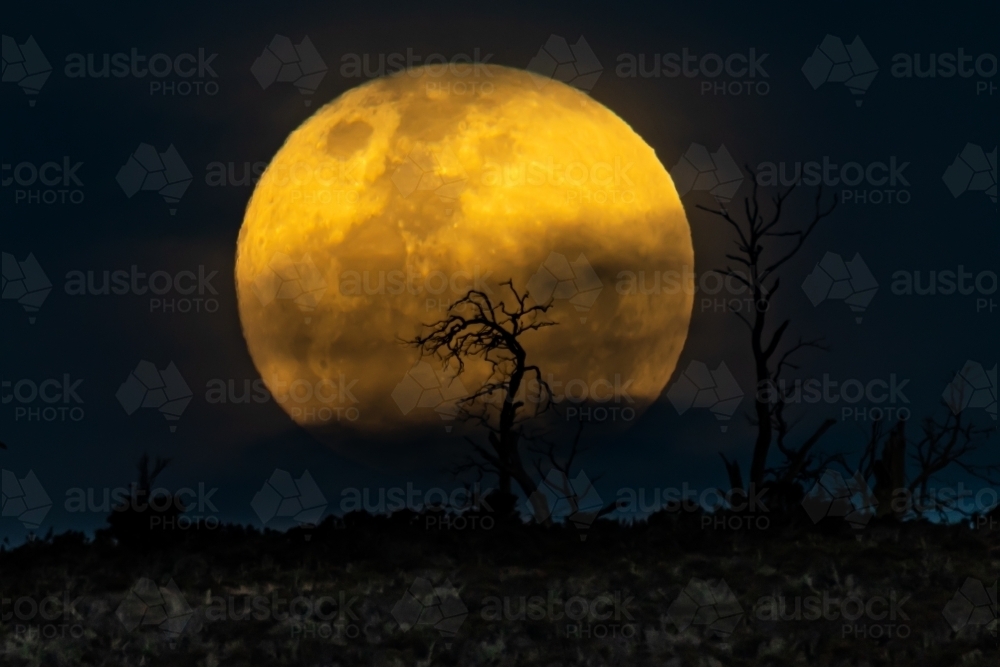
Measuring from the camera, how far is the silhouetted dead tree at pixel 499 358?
106 ft

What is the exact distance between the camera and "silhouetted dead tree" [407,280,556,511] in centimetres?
3231

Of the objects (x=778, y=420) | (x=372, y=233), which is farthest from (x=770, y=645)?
(x=372, y=233)

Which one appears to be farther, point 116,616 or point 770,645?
point 116,616

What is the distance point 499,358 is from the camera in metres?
33.0

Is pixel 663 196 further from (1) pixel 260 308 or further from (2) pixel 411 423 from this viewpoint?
(1) pixel 260 308

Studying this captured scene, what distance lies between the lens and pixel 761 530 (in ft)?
96.3

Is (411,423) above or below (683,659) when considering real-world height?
above

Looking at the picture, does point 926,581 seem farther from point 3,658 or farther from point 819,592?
point 3,658

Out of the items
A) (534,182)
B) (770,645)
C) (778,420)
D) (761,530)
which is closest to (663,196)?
(534,182)

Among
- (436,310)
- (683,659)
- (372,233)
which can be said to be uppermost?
(372,233)

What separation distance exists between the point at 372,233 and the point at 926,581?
15697 mm

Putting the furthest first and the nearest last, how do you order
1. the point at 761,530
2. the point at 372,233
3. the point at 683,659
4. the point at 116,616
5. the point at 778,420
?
1. the point at 372,233
2. the point at 778,420
3. the point at 761,530
4. the point at 116,616
5. the point at 683,659

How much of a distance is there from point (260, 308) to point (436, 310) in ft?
19.4

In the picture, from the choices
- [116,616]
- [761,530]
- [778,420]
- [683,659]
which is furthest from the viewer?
[778,420]
